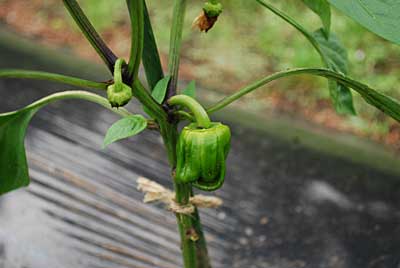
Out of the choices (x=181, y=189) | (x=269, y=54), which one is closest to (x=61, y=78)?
(x=181, y=189)

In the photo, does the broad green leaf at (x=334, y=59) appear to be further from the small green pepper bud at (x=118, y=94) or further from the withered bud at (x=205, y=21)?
the small green pepper bud at (x=118, y=94)

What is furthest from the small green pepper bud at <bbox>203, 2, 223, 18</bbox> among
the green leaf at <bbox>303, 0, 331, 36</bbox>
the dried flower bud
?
the green leaf at <bbox>303, 0, 331, 36</bbox>

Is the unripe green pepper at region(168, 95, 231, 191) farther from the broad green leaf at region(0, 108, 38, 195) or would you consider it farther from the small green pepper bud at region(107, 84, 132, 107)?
the broad green leaf at region(0, 108, 38, 195)

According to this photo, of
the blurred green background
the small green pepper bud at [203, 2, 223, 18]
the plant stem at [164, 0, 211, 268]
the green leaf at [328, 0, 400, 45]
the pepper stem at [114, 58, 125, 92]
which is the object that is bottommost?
the blurred green background

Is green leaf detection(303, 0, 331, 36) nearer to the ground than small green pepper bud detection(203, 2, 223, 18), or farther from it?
nearer to the ground

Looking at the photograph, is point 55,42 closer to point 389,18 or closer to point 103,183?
point 103,183

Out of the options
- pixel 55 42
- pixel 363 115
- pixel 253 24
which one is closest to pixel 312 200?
pixel 363 115

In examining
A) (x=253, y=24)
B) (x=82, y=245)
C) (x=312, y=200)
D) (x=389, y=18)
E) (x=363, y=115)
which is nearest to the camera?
(x=389, y=18)
